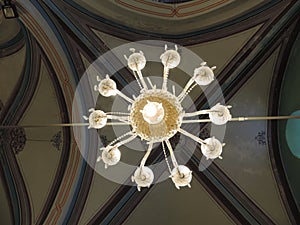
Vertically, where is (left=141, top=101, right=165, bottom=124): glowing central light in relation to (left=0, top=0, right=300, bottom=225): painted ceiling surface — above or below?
below

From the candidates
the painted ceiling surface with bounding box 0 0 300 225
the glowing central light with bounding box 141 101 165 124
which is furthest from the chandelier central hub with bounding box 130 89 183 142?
the painted ceiling surface with bounding box 0 0 300 225

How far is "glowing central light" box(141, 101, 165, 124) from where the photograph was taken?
3.63 metres

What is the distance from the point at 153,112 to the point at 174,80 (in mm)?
3690

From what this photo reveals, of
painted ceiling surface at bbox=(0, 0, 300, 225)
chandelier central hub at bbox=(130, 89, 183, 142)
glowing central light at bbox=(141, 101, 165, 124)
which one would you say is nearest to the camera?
glowing central light at bbox=(141, 101, 165, 124)

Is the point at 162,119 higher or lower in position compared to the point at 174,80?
lower

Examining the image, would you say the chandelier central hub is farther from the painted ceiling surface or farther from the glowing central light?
the painted ceiling surface

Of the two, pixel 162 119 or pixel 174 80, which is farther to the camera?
pixel 174 80

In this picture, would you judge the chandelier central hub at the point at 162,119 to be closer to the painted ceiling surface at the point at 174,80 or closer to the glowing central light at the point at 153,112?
the glowing central light at the point at 153,112

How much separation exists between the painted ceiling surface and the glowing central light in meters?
3.26

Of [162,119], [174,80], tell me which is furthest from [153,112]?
[174,80]

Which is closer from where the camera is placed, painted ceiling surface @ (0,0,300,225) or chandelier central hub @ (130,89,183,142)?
chandelier central hub @ (130,89,183,142)

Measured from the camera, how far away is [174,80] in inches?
285

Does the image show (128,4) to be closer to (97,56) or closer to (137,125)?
(97,56)

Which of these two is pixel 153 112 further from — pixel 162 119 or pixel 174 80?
pixel 174 80
